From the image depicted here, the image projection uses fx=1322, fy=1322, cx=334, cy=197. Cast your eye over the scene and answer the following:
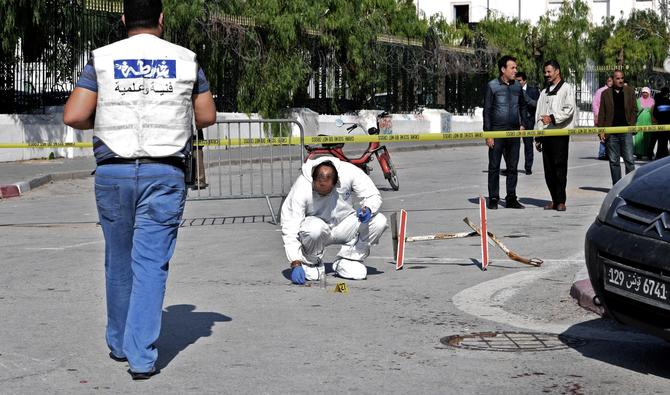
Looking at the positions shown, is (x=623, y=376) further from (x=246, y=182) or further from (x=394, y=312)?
(x=246, y=182)

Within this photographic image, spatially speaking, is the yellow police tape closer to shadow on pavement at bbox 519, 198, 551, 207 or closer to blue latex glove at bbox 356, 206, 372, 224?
shadow on pavement at bbox 519, 198, 551, 207

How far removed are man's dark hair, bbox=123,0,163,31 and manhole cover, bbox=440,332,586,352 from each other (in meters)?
2.37

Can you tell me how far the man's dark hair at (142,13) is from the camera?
6.50 m

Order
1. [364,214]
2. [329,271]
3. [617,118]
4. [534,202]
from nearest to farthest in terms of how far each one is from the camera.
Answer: [364,214], [329,271], [534,202], [617,118]

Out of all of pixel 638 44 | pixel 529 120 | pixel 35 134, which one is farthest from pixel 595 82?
pixel 529 120

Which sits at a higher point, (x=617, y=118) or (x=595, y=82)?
(x=617, y=118)

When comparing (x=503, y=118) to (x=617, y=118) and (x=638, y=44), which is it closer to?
(x=617, y=118)

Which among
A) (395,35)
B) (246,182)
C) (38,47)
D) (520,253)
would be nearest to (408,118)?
(395,35)

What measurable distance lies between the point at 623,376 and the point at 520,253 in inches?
197

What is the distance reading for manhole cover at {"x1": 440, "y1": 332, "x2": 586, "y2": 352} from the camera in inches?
281

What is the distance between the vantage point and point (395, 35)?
131 feet

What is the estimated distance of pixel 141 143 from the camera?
641 cm

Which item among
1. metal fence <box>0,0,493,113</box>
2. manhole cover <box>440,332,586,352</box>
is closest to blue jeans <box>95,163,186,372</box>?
manhole cover <box>440,332,586,352</box>

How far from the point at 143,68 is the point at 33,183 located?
14172 mm
